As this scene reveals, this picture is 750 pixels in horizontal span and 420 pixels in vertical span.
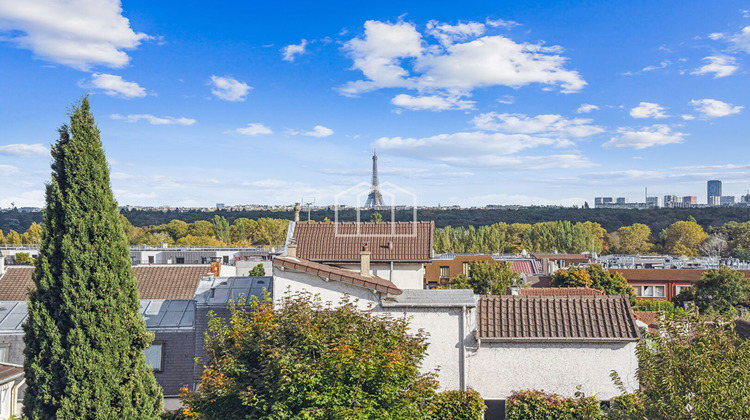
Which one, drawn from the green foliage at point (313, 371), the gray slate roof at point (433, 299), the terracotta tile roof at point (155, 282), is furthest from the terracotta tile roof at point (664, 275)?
the green foliage at point (313, 371)

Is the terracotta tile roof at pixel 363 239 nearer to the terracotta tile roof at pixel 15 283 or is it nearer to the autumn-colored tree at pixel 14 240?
the terracotta tile roof at pixel 15 283

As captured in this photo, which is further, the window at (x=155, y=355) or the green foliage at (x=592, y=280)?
the green foliage at (x=592, y=280)

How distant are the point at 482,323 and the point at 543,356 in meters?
1.78

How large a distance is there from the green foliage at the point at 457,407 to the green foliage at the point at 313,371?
1652mm

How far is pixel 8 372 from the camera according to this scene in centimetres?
1291

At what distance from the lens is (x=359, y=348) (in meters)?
11.2

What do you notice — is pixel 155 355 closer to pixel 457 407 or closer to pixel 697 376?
pixel 457 407

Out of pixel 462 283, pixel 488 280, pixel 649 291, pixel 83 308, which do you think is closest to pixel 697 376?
pixel 83 308

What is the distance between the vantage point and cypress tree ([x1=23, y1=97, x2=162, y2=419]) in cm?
1081

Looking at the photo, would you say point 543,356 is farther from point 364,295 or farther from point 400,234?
point 400,234

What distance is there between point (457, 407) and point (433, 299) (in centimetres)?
280

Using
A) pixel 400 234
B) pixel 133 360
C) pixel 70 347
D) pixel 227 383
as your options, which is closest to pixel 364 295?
pixel 227 383

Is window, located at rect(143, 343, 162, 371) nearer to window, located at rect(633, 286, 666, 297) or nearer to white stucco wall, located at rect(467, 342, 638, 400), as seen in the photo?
white stucco wall, located at rect(467, 342, 638, 400)

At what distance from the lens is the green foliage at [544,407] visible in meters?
14.2
